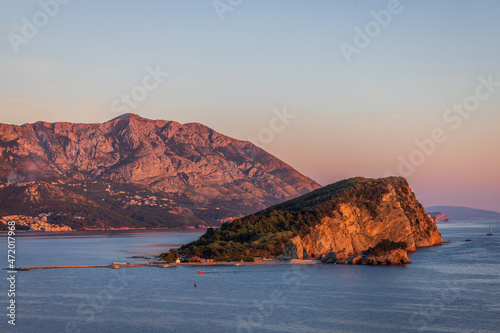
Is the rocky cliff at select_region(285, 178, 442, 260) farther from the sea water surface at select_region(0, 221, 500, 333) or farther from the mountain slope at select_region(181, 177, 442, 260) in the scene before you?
the sea water surface at select_region(0, 221, 500, 333)

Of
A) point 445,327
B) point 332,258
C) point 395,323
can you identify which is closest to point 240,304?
point 395,323

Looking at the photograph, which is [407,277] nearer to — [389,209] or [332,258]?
[332,258]

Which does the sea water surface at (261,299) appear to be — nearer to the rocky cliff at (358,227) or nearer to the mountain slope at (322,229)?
the mountain slope at (322,229)

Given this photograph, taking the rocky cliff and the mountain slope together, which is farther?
the rocky cliff

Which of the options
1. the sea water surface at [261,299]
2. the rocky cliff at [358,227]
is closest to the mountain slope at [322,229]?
the rocky cliff at [358,227]

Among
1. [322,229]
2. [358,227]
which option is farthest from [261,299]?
[358,227]

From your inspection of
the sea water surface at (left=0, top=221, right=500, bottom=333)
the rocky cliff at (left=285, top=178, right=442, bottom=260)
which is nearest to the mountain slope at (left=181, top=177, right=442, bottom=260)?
the rocky cliff at (left=285, top=178, right=442, bottom=260)
